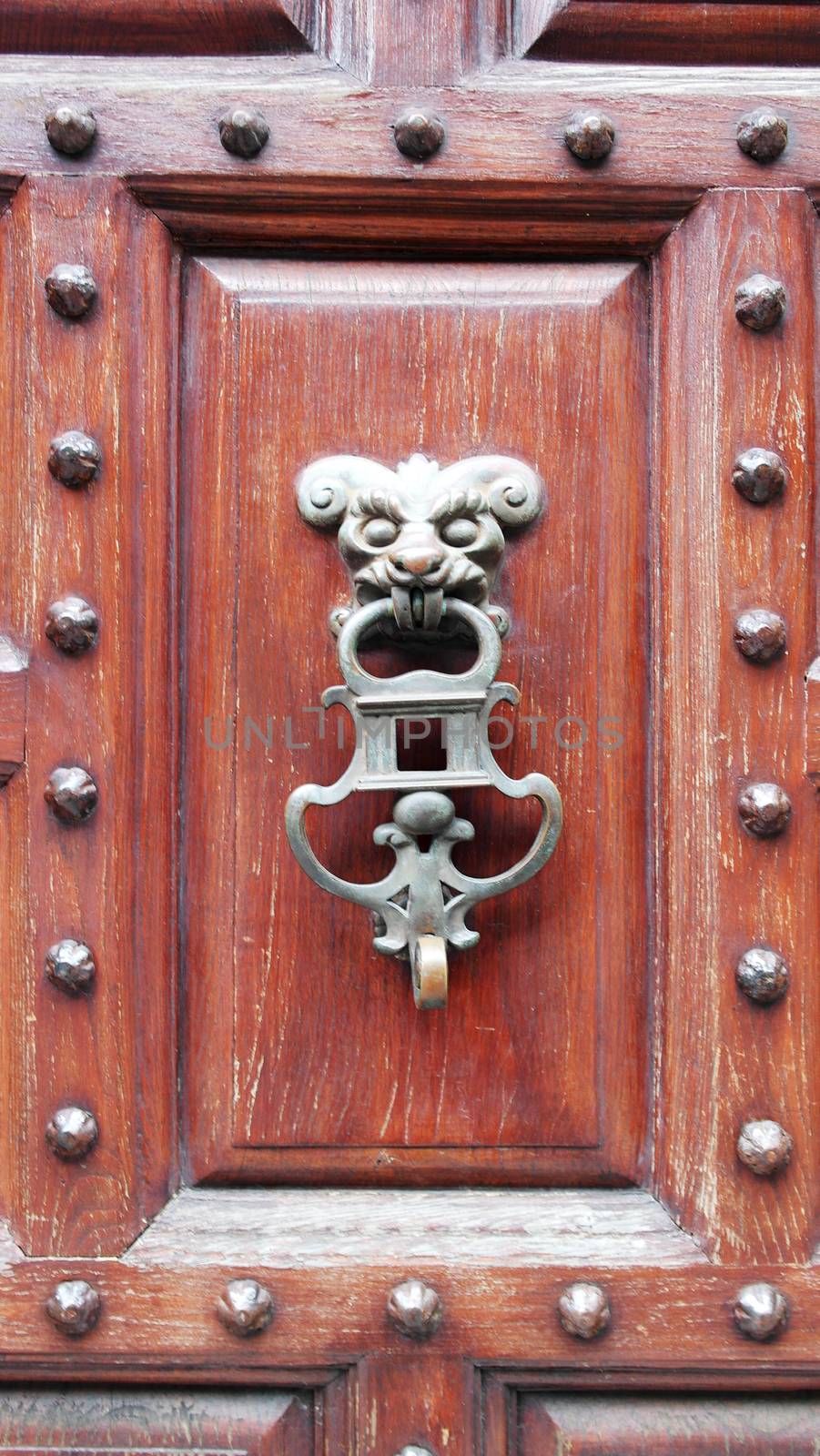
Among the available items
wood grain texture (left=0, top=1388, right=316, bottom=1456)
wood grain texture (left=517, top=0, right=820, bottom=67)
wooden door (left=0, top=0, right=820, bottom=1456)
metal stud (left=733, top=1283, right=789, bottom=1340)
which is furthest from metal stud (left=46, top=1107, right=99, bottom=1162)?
wood grain texture (left=517, top=0, right=820, bottom=67)

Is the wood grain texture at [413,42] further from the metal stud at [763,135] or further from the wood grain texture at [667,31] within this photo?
the metal stud at [763,135]

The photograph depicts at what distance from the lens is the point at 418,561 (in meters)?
0.53

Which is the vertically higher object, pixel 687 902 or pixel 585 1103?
pixel 687 902

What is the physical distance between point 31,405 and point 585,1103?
0.47m

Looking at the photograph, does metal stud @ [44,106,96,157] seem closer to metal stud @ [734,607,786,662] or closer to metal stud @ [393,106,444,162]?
metal stud @ [393,106,444,162]

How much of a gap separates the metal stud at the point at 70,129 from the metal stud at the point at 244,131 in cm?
7

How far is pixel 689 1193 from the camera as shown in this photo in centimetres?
57

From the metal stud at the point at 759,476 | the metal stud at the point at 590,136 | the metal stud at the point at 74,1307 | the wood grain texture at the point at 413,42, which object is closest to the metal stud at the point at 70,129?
the wood grain texture at the point at 413,42

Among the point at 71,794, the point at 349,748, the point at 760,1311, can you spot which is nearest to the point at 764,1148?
the point at 760,1311

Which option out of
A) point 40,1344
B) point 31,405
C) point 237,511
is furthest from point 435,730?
point 40,1344

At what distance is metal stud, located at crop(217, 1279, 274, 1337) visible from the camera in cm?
55

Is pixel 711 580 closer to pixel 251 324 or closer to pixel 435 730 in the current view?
pixel 435 730

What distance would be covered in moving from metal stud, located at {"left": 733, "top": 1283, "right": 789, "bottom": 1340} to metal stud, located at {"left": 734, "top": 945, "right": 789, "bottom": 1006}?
0.48 ft

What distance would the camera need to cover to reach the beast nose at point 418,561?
53 cm
